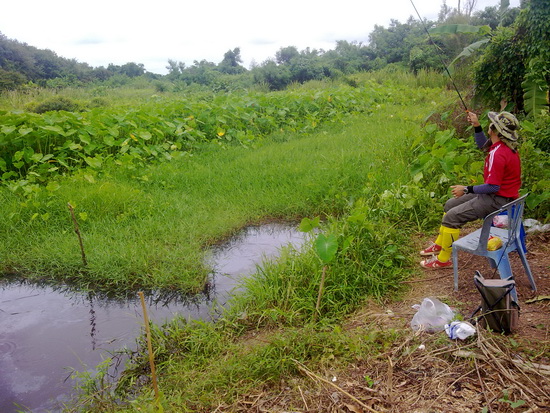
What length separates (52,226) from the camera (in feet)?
16.6

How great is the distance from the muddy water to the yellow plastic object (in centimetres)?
221

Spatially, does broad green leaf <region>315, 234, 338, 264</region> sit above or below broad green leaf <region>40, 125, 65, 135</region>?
below

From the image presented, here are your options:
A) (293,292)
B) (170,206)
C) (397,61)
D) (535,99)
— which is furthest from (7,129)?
(397,61)

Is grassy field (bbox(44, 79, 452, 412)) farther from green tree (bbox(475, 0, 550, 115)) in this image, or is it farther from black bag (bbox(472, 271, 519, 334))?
green tree (bbox(475, 0, 550, 115))

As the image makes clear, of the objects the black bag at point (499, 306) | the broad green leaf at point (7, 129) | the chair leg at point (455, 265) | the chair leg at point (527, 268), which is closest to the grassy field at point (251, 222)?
the chair leg at point (455, 265)

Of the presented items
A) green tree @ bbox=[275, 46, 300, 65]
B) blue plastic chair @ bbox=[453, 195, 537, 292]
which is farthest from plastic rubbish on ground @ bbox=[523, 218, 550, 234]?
green tree @ bbox=[275, 46, 300, 65]

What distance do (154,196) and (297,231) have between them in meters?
2.20

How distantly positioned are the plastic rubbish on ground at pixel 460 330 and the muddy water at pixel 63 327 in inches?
75.6

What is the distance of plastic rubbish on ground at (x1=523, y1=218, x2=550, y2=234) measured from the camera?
407cm

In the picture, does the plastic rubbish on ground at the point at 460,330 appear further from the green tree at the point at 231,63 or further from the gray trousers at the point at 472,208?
the green tree at the point at 231,63

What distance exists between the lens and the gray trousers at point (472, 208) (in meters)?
3.33

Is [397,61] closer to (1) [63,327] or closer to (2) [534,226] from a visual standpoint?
(2) [534,226]

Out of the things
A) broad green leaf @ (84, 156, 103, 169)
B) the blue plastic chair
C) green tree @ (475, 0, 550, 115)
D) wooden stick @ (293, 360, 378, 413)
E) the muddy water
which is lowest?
→ the muddy water

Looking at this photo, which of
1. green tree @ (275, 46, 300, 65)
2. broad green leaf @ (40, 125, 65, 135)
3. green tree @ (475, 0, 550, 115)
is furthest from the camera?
green tree @ (275, 46, 300, 65)
